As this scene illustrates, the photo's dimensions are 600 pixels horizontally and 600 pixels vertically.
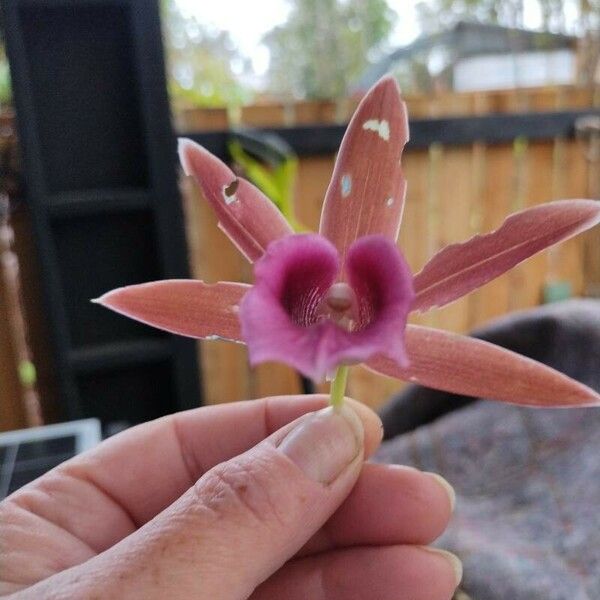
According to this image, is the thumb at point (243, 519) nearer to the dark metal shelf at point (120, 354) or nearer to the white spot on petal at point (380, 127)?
the white spot on petal at point (380, 127)

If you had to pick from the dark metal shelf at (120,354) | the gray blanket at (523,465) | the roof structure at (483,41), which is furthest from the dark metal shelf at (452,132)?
the gray blanket at (523,465)

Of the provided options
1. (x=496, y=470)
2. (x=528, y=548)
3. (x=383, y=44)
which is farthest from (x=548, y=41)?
(x=528, y=548)

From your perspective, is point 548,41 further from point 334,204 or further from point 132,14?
point 334,204

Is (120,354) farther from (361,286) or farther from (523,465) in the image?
(361,286)

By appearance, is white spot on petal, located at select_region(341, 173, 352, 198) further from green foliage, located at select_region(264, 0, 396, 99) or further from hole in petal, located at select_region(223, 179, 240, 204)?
green foliage, located at select_region(264, 0, 396, 99)

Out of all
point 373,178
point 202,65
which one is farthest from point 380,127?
point 202,65

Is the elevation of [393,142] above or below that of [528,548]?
above
